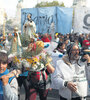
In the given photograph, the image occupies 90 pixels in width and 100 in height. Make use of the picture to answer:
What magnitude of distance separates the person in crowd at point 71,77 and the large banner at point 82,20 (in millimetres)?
11736

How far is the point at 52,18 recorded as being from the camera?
1529cm

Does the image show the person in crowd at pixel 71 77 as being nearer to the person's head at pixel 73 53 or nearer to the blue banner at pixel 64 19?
the person's head at pixel 73 53

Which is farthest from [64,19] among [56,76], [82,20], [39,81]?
[56,76]

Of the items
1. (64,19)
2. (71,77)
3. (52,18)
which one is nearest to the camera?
(71,77)

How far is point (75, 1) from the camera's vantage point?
106 metres

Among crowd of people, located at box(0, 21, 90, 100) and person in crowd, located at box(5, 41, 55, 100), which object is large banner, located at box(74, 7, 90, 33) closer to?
crowd of people, located at box(0, 21, 90, 100)

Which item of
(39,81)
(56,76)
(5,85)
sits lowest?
(39,81)

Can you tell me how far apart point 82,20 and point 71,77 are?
39.6ft

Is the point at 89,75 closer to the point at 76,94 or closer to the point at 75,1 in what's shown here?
the point at 76,94

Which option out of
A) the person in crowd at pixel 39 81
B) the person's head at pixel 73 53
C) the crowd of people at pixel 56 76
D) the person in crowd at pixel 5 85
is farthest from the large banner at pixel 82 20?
the person in crowd at pixel 5 85

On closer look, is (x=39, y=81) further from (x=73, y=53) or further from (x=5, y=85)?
(x=5, y=85)

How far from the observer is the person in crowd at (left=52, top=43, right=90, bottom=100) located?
258 centimetres

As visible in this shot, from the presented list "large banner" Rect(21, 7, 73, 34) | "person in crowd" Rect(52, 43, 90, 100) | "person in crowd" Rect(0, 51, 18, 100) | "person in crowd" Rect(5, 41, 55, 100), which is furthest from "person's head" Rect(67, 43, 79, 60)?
"large banner" Rect(21, 7, 73, 34)

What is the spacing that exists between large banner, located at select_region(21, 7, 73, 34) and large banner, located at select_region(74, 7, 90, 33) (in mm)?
479
